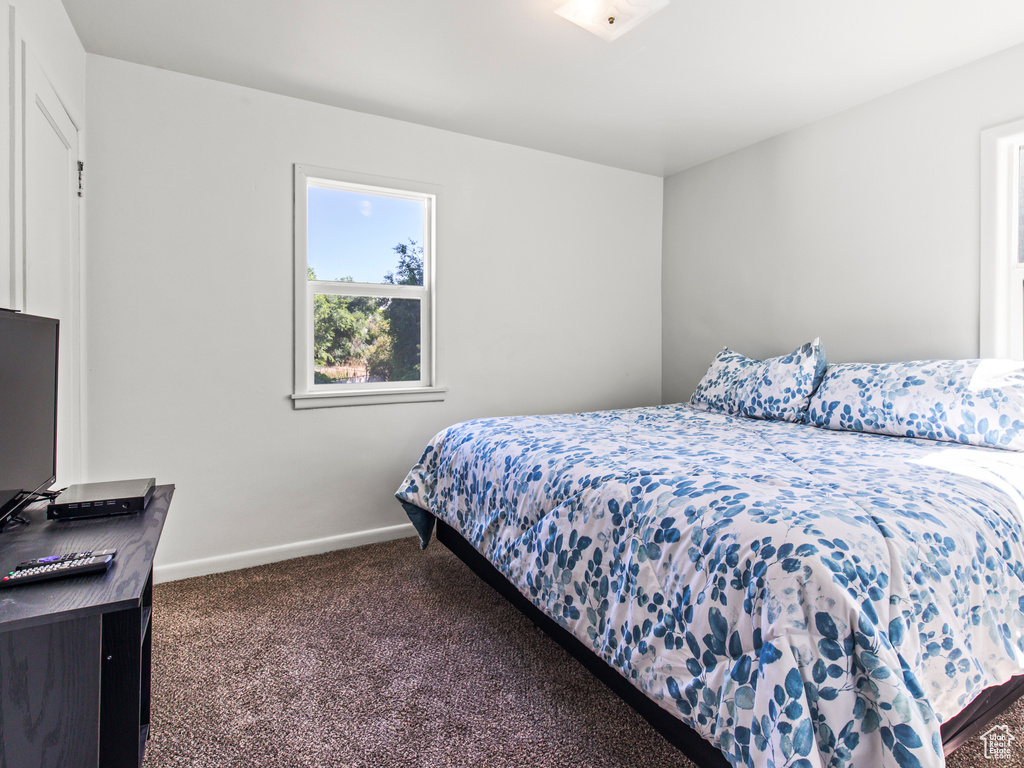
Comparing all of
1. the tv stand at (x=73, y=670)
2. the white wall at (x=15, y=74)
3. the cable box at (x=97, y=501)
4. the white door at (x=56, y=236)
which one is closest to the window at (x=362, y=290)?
the white door at (x=56, y=236)

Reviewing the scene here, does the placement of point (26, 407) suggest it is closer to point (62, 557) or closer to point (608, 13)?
point (62, 557)

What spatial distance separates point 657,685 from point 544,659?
748 millimetres

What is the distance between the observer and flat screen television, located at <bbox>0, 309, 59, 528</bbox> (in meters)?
1.18

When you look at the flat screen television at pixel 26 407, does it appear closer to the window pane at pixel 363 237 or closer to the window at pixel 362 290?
the window at pixel 362 290

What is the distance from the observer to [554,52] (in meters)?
2.37

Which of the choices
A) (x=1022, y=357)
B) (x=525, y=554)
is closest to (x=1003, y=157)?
(x=1022, y=357)

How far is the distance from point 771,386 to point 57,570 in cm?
283

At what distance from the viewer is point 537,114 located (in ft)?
9.85

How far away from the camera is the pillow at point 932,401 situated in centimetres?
204

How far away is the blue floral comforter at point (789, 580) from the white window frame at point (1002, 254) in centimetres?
79

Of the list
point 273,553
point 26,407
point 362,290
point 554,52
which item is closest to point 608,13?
point 554,52

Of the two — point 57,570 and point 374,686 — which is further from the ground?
point 57,570
